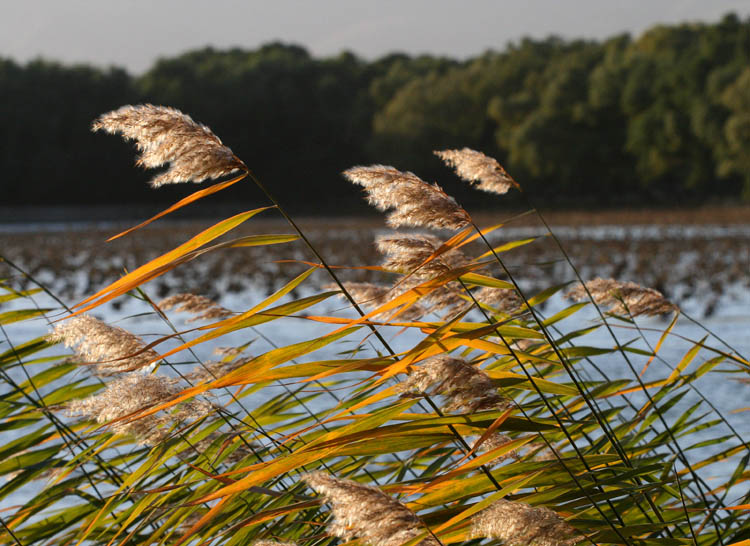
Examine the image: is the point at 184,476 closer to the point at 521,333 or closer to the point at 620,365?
the point at 521,333

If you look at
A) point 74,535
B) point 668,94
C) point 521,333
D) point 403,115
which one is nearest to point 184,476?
point 74,535

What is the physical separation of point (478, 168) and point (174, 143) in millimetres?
733

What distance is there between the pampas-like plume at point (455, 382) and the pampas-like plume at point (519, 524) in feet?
0.68

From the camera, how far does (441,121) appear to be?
66688 millimetres

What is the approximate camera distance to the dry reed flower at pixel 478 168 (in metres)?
1.95

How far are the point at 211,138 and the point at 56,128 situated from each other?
6354 centimetres

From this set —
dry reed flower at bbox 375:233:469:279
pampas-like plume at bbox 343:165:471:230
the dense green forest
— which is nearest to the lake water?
dry reed flower at bbox 375:233:469:279

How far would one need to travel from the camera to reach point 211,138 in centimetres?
159

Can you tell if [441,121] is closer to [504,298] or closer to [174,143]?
[504,298]

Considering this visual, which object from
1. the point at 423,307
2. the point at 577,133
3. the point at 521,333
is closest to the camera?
the point at 521,333

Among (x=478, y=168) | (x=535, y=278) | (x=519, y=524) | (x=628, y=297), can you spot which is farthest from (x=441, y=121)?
(x=519, y=524)

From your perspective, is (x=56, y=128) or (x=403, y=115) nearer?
(x=56, y=128)

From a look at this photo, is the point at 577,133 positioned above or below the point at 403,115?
below

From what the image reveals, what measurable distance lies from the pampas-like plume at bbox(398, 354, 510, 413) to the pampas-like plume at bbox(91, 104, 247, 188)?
50 cm
